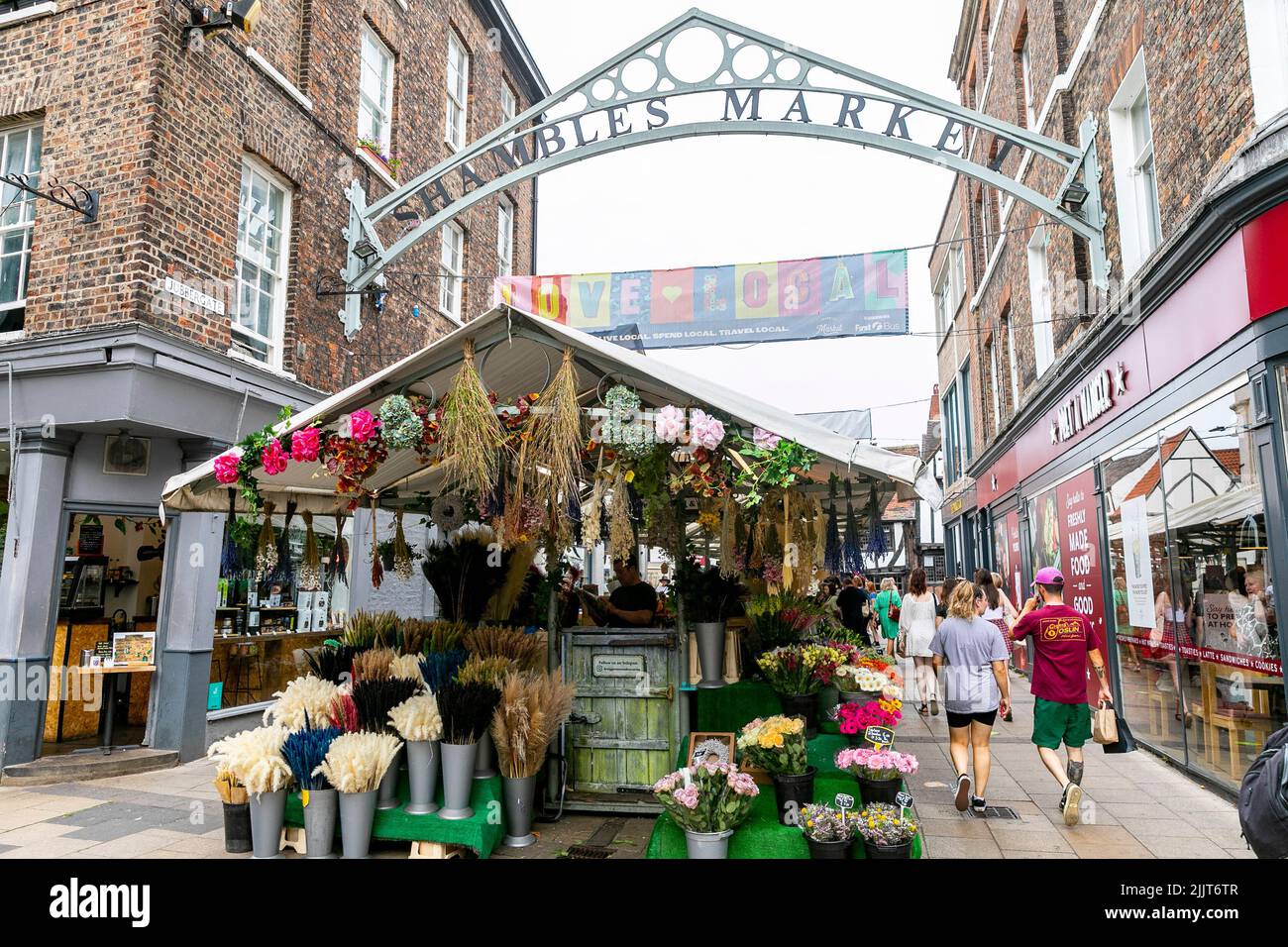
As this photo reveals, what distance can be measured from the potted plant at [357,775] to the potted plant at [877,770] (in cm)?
269

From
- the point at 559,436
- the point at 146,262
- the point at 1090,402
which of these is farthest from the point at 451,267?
the point at 559,436

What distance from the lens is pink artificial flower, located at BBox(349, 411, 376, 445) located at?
16.5 feet

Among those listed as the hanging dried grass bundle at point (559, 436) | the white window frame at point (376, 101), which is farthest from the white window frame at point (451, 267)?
the hanging dried grass bundle at point (559, 436)

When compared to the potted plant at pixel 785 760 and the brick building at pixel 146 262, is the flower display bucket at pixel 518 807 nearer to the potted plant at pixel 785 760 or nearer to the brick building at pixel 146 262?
the potted plant at pixel 785 760

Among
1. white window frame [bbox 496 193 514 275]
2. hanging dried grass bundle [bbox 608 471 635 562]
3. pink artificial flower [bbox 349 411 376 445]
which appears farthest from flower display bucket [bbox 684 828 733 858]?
white window frame [bbox 496 193 514 275]

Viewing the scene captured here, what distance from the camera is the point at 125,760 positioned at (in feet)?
25.2

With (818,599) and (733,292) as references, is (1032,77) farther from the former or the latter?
(818,599)

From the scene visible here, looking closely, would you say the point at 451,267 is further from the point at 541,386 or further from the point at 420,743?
the point at 420,743

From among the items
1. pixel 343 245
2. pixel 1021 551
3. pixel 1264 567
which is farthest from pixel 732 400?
pixel 1021 551

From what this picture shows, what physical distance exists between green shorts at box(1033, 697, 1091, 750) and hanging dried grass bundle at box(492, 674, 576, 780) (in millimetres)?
3715

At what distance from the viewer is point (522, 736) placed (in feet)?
16.1

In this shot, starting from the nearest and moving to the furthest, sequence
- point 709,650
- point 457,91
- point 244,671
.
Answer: point 709,650, point 244,671, point 457,91

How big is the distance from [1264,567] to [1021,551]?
787cm

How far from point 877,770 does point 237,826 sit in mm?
3869
